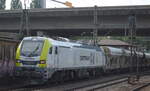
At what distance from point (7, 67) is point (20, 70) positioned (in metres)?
0.89

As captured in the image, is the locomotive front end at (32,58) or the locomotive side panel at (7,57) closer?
the locomotive front end at (32,58)

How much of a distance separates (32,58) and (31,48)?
0.74m

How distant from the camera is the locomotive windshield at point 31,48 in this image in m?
21.2

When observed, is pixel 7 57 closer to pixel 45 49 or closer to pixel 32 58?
pixel 32 58

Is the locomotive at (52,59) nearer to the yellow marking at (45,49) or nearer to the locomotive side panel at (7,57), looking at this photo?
the yellow marking at (45,49)

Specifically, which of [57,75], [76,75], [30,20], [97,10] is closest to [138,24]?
[97,10]

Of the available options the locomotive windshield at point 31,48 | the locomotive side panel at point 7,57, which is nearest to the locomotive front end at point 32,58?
the locomotive windshield at point 31,48

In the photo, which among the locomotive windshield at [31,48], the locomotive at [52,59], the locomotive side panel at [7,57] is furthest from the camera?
the locomotive windshield at [31,48]

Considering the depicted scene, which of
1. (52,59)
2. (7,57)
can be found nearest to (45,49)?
(52,59)

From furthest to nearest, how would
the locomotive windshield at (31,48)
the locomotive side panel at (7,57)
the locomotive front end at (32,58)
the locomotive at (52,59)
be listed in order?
the locomotive windshield at (31,48) → the locomotive side panel at (7,57) → the locomotive at (52,59) → the locomotive front end at (32,58)

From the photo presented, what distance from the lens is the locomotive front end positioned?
20688mm

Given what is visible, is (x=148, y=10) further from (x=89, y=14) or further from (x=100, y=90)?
(x=100, y=90)

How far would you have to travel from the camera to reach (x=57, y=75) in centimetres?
2284

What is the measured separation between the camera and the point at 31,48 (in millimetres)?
21516
